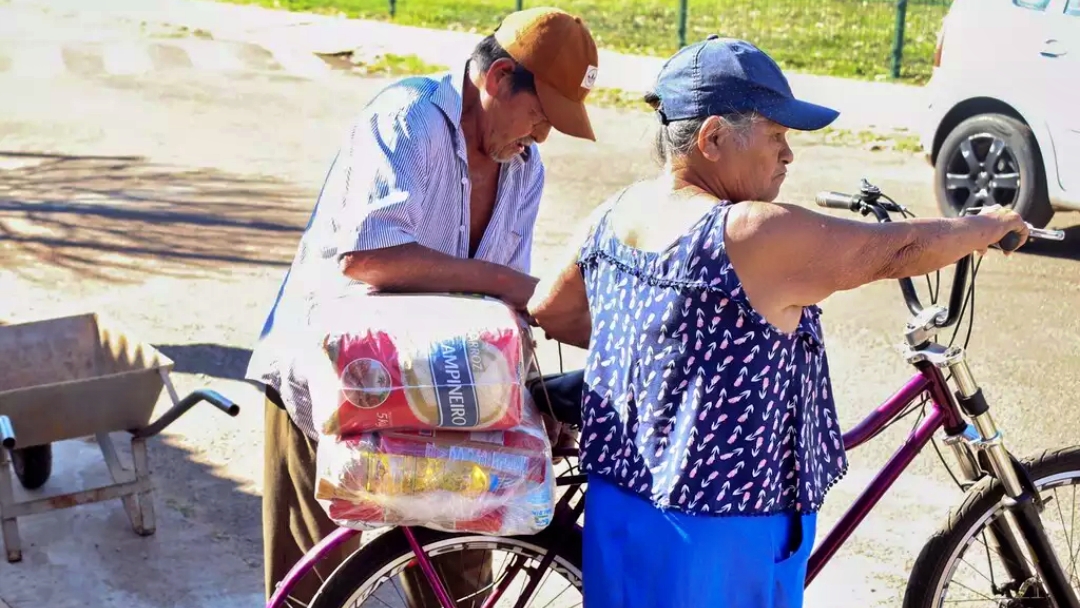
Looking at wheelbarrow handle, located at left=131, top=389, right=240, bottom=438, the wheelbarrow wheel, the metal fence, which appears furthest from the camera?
the metal fence

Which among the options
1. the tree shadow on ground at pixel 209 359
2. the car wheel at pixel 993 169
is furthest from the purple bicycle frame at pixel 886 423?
the car wheel at pixel 993 169

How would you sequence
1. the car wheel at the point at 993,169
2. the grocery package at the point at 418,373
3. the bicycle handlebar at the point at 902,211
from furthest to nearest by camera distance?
the car wheel at the point at 993,169, the bicycle handlebar at the point at 902,211, the grocery package at the point at 418,373

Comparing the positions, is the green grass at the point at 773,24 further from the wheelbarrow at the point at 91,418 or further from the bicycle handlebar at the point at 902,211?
the bicycle handlebar at the point at 902,211

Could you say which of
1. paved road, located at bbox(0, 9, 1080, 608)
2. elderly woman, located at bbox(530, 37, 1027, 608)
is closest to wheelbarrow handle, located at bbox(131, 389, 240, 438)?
paved road, located at bbox(0, 9, 1080, 608)

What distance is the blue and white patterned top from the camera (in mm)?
2582

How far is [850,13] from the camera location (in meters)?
15.5

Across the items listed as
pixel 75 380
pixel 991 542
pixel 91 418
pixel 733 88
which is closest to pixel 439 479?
pixel 733 88

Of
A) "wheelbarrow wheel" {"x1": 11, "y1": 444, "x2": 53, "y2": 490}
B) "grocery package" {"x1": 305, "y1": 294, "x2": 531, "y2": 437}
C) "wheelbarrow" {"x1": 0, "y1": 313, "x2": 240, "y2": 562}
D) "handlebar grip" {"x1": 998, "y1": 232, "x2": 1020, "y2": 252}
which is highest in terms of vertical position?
"handlebar grip" {"x1": 998, "y1": 232, "x2": 1020, "y2": 252}

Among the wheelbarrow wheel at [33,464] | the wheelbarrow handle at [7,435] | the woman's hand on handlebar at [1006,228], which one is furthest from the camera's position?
the wheelbarrow wheel at [33,464]

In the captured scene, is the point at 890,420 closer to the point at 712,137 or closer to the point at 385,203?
the point at 712,137

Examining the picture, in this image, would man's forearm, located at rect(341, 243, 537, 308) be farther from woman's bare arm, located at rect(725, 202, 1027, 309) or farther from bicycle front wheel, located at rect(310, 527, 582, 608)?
woman's bare arm, located at rect(725, 202, 1027, 309)

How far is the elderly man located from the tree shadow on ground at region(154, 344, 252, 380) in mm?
2907

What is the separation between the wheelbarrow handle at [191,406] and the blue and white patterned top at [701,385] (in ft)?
5.87

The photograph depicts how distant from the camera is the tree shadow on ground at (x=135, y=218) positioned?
25.9ft
